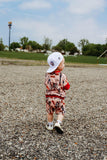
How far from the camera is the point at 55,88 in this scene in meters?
3.45

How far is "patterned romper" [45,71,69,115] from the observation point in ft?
11.2

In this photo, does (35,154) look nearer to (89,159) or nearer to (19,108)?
(89,159)

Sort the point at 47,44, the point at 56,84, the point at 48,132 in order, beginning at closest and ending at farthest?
the point at 56,84 < the point at 48,132 < the point at 47,44

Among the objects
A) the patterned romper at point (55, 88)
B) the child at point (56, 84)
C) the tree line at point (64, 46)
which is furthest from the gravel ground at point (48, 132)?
the tree line at point (64, 46)

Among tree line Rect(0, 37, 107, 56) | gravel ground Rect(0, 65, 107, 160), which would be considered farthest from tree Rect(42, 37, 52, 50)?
gravel ground Rect(0, 65, 107, 160)

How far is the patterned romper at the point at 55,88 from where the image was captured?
341 centimetres

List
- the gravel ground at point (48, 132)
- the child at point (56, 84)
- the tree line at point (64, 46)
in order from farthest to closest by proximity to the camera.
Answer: the tree line at point (64, 46), the child at point (56, 84), the gravel ground at point (48, 132)

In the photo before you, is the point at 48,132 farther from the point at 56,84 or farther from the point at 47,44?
the point at 47,44

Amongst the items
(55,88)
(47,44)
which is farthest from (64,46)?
(55,88)

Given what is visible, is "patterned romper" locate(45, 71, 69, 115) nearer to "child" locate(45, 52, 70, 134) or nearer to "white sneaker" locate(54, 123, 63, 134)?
"child" locate(45, 52, 70, 134)

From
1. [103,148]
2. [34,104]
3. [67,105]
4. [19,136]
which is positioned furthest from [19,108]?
[103,148]

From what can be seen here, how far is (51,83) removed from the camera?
343 cm

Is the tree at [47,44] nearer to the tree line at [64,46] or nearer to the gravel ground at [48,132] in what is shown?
the tree line at [64,46]

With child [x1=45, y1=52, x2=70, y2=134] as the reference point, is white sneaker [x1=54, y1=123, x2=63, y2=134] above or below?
below
